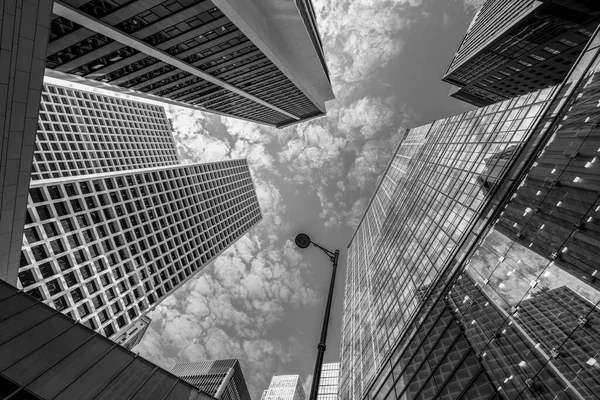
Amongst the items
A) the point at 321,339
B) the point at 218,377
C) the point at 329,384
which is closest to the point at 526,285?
the point at 321,339

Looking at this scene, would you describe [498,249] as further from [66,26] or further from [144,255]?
[144,255]

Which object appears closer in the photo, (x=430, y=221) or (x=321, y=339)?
(x=321, y=339)

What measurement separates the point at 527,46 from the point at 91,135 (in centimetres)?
11533

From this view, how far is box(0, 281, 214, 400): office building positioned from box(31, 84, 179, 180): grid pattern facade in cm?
7287

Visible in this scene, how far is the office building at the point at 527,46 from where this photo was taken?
143 ft

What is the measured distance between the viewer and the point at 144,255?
6400 centimetres

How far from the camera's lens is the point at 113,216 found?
189 ft

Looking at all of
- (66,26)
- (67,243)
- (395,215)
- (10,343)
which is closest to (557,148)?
(10,343)

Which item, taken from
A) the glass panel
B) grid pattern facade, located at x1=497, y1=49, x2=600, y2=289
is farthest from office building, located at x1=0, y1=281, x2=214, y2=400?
grid pattern facade, located at x1=497, y1=49, x2=600, y2=289

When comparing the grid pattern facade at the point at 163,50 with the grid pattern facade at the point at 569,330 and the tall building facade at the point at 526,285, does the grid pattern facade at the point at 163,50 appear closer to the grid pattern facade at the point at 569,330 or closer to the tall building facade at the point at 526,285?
the tall building facade at the point at 526,285

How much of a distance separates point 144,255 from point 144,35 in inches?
1824

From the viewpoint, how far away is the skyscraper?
45500 millimetres

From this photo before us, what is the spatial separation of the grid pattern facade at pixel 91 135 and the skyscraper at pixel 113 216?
0.32m

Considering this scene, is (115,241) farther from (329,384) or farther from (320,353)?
(329,384)
